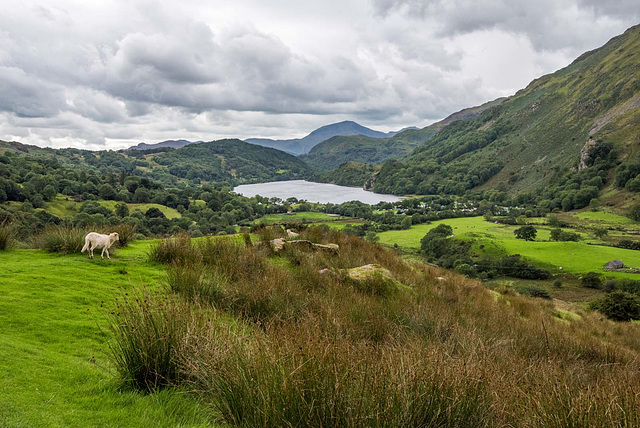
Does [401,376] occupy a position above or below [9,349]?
above

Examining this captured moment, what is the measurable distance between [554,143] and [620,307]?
5100 inches

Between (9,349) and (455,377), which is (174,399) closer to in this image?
(9,349)

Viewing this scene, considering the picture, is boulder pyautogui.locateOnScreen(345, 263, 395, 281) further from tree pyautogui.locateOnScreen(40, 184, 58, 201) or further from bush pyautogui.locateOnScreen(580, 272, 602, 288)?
tree pyautogui.locateOnScreen(40, 184, 58, 201)

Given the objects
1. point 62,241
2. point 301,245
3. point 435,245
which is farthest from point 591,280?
point 62,241

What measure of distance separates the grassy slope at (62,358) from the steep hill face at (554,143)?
370 ft

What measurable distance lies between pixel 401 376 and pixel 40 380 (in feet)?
10.2

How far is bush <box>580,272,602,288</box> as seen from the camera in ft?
124

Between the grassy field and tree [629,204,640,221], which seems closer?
the grassy field

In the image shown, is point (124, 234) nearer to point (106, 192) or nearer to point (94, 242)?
point (94, 242)

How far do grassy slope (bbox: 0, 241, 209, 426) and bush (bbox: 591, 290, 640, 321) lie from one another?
2824 cm

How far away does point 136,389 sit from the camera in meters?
3.00

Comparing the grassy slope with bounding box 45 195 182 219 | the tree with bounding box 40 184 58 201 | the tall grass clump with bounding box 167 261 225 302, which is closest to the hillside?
the tall grass clump with bounding box 167 261 225 302

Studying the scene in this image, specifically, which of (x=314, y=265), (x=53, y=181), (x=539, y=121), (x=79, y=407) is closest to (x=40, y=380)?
(x=79, y=407)

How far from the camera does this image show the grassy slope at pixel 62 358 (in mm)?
2525
